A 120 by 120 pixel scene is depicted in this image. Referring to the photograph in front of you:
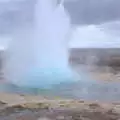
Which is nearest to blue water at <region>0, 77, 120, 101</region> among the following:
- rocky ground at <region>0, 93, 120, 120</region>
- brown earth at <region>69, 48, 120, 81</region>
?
rocky ground at <region>0, 93, 120, 120</region>

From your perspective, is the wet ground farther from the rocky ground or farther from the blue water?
the blue water

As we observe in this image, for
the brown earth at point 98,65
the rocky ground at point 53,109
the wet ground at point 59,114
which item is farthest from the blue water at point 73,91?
the brown earth at point 98,65

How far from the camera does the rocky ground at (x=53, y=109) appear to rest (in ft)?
34.8

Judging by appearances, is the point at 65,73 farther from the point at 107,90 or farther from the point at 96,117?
the point at 96,117

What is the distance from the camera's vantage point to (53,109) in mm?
11812

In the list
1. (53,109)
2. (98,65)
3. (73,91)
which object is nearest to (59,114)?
(53,109)

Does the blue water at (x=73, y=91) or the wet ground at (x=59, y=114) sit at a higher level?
the blue water at (x=73, y=91)

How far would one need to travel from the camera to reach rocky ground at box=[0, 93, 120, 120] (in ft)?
34.8

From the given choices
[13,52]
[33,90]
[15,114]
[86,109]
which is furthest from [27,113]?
[13,52]

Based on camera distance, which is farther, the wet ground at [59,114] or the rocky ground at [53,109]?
the rocky ground at [53,109]

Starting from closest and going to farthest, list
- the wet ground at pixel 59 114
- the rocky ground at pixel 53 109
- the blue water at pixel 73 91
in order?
the wet ground at pixel 59 114 → the rocky ground at pixel 53 109 → the blue water at pixel 73 91

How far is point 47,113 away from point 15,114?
81 cm

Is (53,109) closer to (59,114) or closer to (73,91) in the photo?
(59,114)

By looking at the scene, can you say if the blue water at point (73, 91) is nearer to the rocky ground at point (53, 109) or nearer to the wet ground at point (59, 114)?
the rocky ground at point (53, 109)
